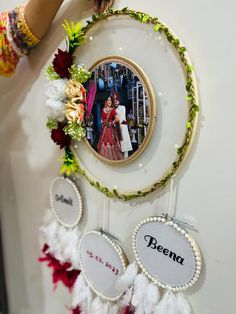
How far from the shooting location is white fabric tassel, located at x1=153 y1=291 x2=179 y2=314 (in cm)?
64

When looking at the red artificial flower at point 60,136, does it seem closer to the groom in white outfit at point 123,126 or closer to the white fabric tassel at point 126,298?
the groom in white outfit at point 123,126

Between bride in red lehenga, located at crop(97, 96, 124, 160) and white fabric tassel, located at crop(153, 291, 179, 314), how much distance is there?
0.32 meters

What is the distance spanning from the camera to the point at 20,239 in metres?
1.18

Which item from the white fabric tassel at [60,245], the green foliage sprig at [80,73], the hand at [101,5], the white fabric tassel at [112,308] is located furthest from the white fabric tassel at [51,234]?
the hand at [101,5]

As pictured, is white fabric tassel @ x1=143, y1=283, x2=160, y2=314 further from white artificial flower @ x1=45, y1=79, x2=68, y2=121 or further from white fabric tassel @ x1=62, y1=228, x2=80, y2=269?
white artificial flower @ x1=45, y1=79, x2=68, y2=121

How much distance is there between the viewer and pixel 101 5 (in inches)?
26.6

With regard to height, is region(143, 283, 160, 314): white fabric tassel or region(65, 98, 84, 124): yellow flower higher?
region(65, 98, 84, 124): yellow flower

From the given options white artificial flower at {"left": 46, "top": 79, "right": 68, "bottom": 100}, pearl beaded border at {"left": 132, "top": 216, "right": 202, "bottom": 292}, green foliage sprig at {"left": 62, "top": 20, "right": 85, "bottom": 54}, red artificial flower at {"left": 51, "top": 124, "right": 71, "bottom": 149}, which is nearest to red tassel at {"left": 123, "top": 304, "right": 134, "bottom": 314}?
pearl beaded border at {"left": 132, "top": 216, "right": 202, "bottom": 292}

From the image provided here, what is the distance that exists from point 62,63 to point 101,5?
0.16 metres

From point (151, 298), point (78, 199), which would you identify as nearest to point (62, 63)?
point (78, 199)

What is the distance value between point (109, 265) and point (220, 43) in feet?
1.93

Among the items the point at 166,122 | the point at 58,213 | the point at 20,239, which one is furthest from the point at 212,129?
the point at 20,239

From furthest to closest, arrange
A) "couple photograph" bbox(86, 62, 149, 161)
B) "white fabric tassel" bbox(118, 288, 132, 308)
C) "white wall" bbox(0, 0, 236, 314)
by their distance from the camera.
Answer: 1. "white fabric tassel" bbox(118, 288, 132, 308)
2. "couple photograph" bbox(86, 62, 149, 161)
3. "white wall" bbox(0, 0, 236, 314)

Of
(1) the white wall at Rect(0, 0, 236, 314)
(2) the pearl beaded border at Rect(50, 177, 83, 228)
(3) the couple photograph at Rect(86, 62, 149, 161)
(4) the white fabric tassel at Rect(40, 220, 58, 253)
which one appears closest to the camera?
(1) the white wall at Rect(0, 0, 236, 314)
